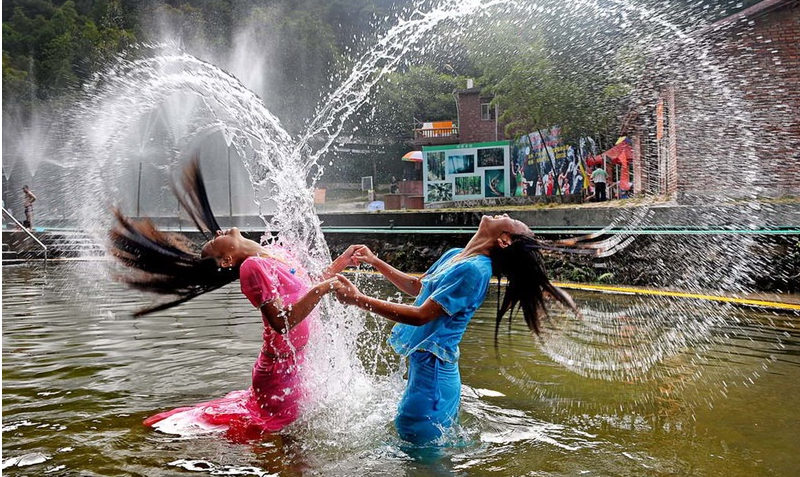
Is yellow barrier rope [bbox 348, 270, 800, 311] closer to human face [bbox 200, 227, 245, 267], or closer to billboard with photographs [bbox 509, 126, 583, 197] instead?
human face [bbox 200, 227, 245, 267]

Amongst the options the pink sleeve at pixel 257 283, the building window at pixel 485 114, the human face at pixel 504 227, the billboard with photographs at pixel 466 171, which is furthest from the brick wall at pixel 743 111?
the building window at pixel 485 114

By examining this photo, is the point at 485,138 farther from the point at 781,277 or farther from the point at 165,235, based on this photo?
the point at 165,235

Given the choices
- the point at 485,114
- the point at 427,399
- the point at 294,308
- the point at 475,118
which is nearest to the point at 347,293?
the point at 294,308

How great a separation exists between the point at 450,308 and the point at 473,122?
156 feet

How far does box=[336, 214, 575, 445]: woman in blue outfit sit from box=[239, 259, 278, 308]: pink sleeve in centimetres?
59

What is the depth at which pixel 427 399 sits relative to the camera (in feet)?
15.0

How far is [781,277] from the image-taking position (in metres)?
12.1

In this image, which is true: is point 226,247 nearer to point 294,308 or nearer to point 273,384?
point 294,308

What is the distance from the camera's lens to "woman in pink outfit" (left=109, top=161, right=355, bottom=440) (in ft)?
16.3

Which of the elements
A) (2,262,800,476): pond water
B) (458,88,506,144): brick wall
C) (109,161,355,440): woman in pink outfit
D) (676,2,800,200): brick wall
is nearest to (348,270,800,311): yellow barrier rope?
(2,262,800,476): pond water

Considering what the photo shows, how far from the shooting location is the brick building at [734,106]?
17.1 meters

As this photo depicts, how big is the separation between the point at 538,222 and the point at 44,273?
13.2 m

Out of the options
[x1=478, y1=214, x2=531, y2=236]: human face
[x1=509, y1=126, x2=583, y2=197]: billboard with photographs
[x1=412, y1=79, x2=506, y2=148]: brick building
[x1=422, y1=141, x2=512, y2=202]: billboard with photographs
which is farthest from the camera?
[x1=412, y1=79, x2=506, y2=148]: brick building

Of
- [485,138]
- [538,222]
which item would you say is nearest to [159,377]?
[538,222]
